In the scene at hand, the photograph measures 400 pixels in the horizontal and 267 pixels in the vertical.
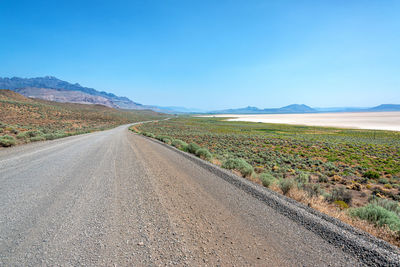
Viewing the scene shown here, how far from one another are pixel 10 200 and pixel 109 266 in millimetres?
3738

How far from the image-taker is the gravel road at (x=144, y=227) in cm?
256

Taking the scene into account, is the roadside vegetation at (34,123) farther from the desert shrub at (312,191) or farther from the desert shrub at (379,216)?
the desert shrub at (379,216)

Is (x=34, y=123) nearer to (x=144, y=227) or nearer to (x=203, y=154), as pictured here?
(x=203, y=154)

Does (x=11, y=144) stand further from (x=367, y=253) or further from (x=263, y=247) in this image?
(x=367, y=253)

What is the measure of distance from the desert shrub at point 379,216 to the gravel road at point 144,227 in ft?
6.45

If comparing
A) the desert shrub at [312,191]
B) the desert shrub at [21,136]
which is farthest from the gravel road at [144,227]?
the desert shrub at [21,136]

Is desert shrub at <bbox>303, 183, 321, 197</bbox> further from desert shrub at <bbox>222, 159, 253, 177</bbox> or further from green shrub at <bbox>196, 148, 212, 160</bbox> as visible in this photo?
green shrub at <bbox>196, 148, 212, 160</bbox>

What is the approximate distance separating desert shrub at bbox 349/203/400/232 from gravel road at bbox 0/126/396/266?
77.4 inches

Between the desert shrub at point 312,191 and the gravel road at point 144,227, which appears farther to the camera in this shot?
the desert shrub at point 312,191

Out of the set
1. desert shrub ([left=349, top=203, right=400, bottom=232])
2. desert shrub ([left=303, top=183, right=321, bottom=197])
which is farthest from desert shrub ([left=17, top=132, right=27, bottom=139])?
desert shrub ([left=349, top=203, right=400, bottom=232])

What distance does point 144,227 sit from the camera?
129 inches

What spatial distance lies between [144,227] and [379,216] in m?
5.36

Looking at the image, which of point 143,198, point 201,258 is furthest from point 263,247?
point 143,198

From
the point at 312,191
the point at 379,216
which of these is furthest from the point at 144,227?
the point at 312,191
